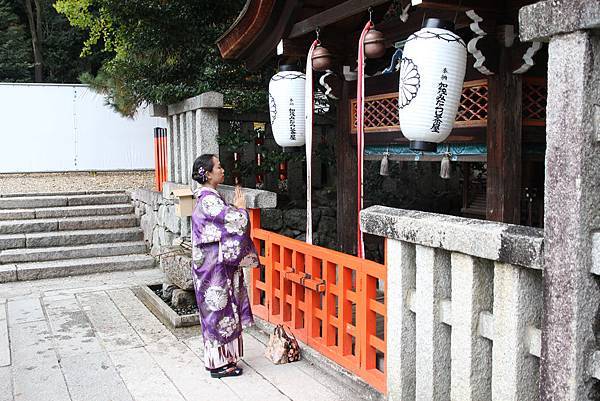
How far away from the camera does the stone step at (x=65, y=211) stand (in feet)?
36.0

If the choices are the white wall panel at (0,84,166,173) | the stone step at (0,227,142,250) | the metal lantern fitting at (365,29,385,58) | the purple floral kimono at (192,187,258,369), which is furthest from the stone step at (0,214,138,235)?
the metal lantern fitting at (365,29,385,58)

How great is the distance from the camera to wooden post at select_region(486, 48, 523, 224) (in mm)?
4430

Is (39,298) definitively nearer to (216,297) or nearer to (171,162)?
(171,162)

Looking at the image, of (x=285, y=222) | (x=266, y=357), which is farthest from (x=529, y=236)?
(x=285, y=222)

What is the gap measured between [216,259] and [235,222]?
36 cm

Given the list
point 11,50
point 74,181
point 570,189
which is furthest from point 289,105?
point 11,50

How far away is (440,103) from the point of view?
13.8 ft

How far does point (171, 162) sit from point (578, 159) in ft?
25.1

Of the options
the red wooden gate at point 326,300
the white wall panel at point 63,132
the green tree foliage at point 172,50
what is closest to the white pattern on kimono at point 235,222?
the red wooden gate at point 326,300

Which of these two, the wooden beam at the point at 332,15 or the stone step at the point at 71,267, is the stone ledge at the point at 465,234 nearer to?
the wooden beam at the point at 332,15

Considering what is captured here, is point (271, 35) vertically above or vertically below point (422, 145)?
above

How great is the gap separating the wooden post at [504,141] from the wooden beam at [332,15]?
1204 mm

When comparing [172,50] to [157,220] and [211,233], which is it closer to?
[157,220]

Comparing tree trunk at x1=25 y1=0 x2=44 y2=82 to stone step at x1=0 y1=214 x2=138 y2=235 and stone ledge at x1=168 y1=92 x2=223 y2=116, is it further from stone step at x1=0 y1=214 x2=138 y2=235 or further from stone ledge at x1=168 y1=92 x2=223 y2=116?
stone ledge at x1=168 y1=92 x2=223 y2=116
